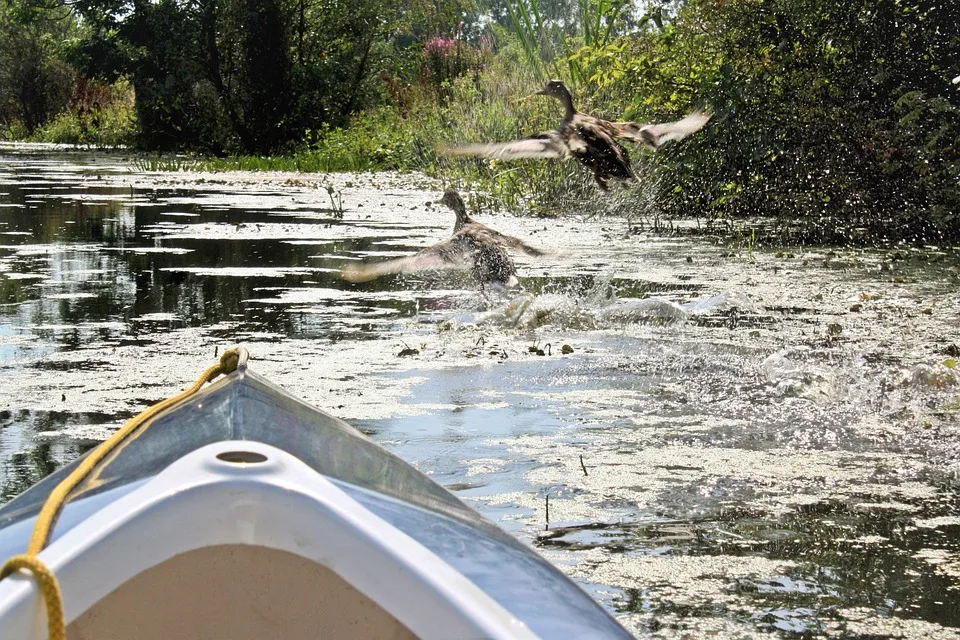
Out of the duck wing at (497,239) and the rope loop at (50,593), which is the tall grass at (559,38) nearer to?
the duck wing at (497,239)

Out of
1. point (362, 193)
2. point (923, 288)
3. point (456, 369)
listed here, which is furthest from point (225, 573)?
point (362, 193)

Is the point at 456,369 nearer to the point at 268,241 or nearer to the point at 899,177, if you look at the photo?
the point at 268,241

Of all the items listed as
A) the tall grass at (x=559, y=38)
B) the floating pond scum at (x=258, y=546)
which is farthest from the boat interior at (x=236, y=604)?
the tall grass at (x=559, y=38)

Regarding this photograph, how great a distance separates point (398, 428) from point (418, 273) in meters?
4.20

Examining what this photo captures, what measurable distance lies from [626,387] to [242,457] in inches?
144

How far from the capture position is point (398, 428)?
4707mm

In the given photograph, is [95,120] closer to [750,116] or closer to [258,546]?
[750,116]

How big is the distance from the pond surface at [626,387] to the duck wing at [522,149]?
83cm

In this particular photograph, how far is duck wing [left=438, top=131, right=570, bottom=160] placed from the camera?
666 cm

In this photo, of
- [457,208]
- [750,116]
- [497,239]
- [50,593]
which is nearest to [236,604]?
[50,593]

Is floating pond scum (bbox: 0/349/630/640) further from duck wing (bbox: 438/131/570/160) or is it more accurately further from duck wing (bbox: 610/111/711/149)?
duck wing (bbox: 610/111/711/149)

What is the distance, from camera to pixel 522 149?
670 cm

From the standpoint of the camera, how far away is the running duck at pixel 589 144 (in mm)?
6719

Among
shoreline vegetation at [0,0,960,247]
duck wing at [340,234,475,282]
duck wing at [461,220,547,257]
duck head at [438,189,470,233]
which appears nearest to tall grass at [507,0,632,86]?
shoreline vegetation at [0,0,960,247]
